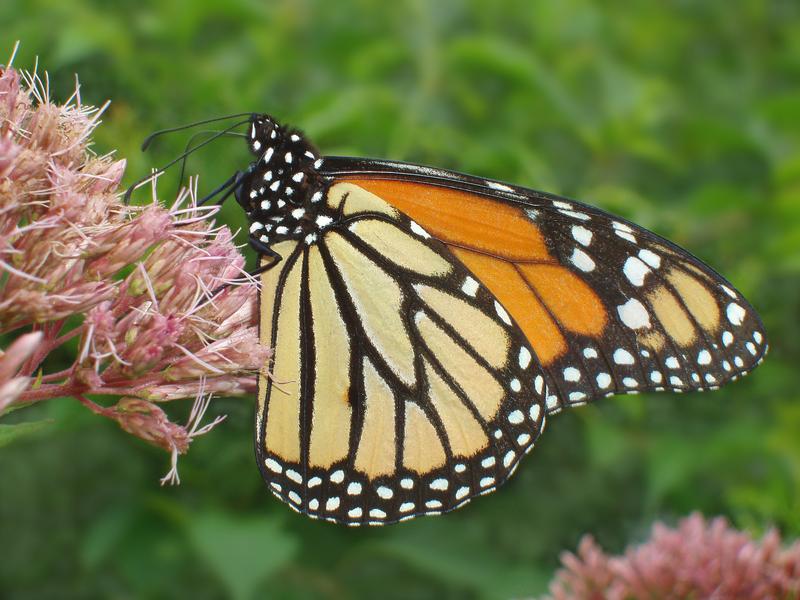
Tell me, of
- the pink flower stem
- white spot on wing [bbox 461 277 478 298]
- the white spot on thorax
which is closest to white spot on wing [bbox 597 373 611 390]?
white spot on wing [bbox 461 277 478 298]

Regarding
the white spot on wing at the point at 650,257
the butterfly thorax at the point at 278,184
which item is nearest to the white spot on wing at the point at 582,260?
the white spot on wing at the point at 650,257

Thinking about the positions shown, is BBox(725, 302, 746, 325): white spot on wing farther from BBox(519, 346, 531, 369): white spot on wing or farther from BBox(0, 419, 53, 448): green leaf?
BBox(0, 419, 53, 448): green leaf

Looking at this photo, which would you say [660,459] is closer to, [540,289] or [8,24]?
[540,289]

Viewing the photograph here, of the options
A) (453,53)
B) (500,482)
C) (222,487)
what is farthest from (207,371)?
(453,53)

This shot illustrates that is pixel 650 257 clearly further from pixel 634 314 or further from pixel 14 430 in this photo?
pixel 14 430

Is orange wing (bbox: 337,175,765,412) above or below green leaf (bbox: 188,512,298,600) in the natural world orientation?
above

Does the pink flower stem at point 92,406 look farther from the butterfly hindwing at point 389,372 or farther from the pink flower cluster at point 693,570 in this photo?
the pink flower cluster at point 693,570

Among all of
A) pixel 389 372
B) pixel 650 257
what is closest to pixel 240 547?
pixel 389 372
